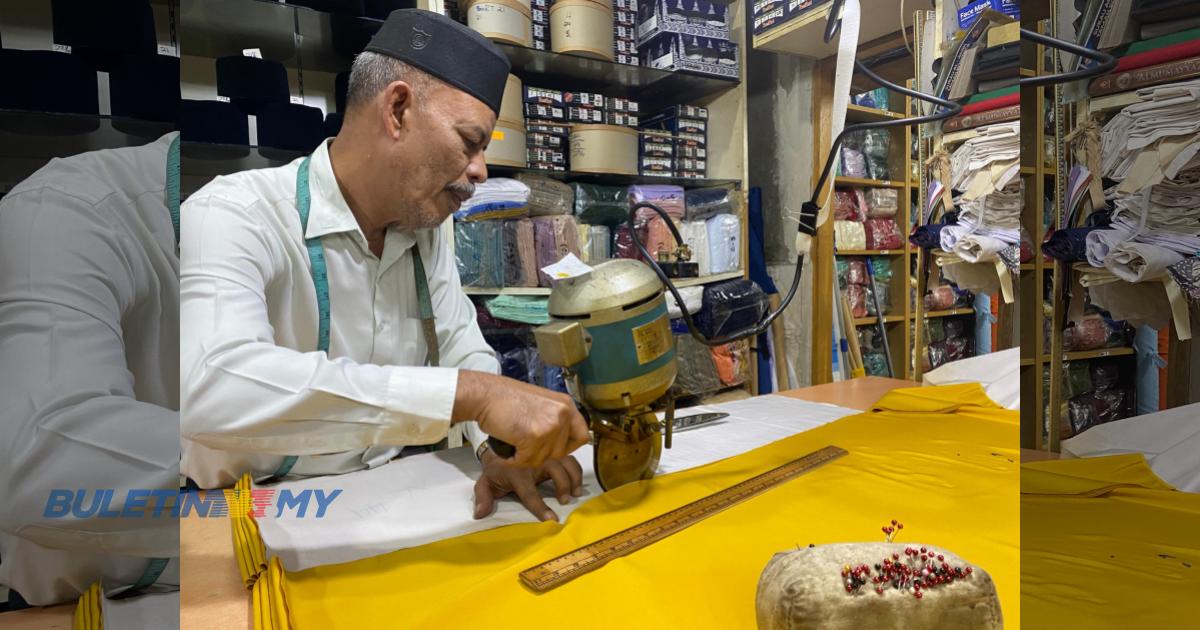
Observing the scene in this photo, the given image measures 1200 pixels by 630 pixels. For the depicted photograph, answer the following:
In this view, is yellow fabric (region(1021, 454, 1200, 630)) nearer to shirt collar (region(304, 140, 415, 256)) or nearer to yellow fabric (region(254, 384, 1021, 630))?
yellow fabric (region(254, 384, 1021, 630))

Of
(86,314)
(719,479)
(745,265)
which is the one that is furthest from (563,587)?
(745,265)

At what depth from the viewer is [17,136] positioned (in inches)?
10.7

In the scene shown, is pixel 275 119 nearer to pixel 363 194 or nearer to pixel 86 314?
pixel 363 194

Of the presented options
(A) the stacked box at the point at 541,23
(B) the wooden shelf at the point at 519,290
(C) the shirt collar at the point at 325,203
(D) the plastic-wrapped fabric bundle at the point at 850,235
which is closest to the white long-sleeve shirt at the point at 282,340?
(C) the shirt collar at the point at 325,203

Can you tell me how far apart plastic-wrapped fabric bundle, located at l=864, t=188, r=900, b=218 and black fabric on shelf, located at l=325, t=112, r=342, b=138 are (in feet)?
2.68

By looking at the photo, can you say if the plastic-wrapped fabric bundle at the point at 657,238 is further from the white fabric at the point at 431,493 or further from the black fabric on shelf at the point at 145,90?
the black fabric on shelf at the point at 145,90

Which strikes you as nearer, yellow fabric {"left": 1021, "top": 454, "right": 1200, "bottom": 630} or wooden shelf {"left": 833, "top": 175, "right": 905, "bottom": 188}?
yellow fabric {"left": 1021, "top": 454, "right": 1200, "bottom": 630}

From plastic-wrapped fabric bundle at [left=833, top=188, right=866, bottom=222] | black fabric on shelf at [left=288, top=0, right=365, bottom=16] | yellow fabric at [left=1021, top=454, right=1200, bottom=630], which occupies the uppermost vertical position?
black fabric on shelf at [left=288, top=0, right=365, bottom=16]

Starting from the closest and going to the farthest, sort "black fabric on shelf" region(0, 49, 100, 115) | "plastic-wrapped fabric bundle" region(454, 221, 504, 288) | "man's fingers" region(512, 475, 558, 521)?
"black fabric on shelf" region(0, 49, 100, 115)
"man's fingers" region(512, 475, 558, 521)
"plastic-wrapped fabric bundle" region(454, 221, 504, 288)

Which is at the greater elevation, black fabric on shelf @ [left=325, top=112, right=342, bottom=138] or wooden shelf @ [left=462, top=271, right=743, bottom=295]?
black fabric on shelf @ [left=325, top=112, right=342, bottom=138]

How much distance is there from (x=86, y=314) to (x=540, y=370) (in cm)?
77

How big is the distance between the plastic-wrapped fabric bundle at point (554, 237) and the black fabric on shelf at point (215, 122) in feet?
1.51

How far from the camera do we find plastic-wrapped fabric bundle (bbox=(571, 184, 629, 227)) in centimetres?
105

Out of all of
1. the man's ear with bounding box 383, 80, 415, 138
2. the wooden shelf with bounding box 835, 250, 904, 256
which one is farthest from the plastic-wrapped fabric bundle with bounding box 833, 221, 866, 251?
the man's ear with bounding box 383, 80, 415, 138
